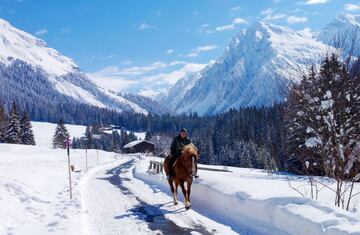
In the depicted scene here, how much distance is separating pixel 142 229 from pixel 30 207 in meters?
3.87

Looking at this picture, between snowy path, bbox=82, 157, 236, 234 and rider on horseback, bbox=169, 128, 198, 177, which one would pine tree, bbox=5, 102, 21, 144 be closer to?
snowy path, bbox=82, 157, 236, 234

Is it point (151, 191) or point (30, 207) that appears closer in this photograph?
point (30, 207)

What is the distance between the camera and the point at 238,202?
12070mm

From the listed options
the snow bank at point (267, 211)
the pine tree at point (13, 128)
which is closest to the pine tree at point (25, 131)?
the pine tree at point (13, 128)

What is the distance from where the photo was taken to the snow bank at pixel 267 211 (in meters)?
8.34

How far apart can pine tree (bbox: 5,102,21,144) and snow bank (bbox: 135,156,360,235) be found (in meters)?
67.3

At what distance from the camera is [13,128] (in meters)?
76.9

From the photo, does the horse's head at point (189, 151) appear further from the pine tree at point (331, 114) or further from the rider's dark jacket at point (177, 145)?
the pine tree at point (331, 114)

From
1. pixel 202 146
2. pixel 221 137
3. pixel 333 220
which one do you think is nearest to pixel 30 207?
pixel 333 220

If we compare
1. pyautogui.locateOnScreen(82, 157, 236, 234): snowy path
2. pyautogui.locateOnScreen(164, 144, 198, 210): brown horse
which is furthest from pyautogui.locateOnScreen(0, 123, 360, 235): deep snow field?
pyautogui.locateOnScreen(164, 144, 198, 210): brown horse

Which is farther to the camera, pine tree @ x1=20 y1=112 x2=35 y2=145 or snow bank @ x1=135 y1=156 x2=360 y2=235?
pine tree @ x1=20 y1=112 x2=35 y2=145

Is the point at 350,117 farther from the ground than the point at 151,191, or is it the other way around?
the point at 350,117

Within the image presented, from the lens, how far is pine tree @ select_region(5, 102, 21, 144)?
75750mm

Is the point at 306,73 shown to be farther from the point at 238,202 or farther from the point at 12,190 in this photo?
the point at 12,190
